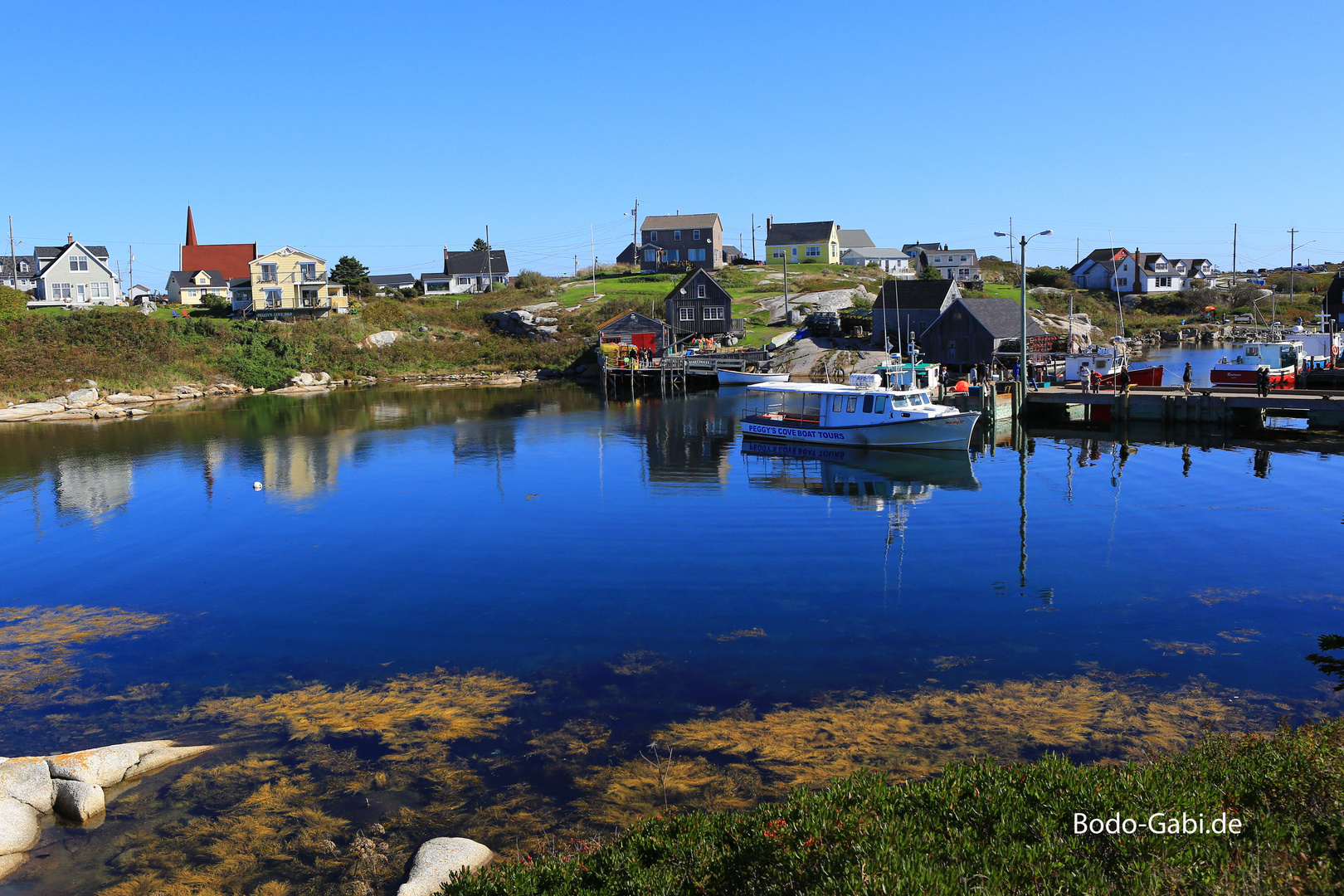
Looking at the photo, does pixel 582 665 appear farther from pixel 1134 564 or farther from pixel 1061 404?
pixel 1061 404

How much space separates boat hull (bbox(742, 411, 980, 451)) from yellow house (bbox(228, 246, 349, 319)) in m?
68.0

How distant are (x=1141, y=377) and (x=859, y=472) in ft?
82.4

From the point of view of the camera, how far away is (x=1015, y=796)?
32.0 ft

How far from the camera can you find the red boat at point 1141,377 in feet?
169

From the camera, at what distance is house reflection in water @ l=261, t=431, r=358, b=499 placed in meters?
38.3

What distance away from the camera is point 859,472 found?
1516 inches

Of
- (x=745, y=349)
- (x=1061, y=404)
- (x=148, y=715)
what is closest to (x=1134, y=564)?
(x=148, y=715)

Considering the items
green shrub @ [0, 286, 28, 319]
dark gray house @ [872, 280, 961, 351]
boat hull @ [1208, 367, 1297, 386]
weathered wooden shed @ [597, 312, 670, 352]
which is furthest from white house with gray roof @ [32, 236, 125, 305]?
boat hull @ [1208, 367, 1297, 386]

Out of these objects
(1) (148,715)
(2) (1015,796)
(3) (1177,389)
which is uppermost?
(3) (1177,389)

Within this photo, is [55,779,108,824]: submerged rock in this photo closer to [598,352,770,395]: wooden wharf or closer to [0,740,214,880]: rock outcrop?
[0,740,214,880]: rock outcrop

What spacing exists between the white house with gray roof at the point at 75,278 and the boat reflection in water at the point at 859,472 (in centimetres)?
8070

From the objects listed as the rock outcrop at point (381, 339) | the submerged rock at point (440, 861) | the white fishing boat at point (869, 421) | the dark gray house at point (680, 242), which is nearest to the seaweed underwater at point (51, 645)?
the submerged rock at point (440, 861)

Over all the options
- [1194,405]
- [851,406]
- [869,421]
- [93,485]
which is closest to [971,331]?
[1194,405]

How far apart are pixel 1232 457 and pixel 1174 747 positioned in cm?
3002
